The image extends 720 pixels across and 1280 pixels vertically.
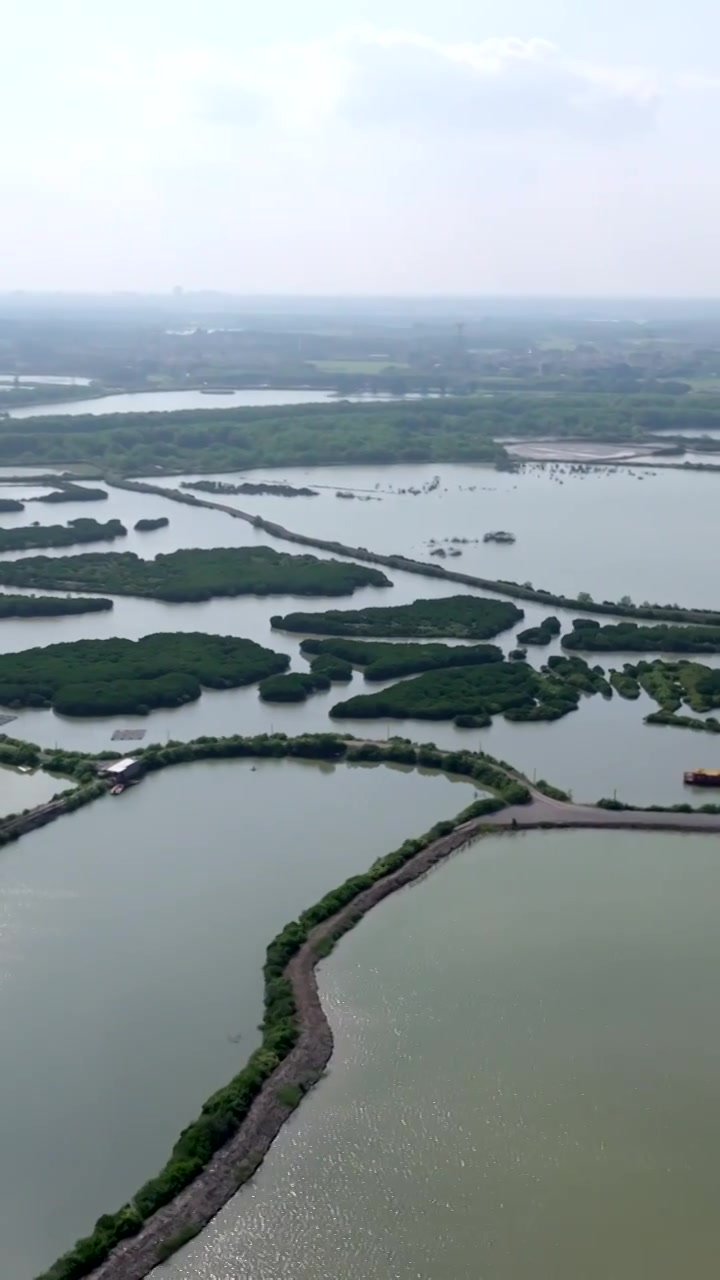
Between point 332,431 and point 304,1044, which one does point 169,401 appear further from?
point 304,1044

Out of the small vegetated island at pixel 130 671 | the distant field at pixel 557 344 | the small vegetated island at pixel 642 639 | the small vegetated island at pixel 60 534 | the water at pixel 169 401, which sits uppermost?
the distant field at pixel 557 344

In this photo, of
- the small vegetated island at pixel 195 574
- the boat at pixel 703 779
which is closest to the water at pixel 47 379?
the small vegetated island at pixel 195 574

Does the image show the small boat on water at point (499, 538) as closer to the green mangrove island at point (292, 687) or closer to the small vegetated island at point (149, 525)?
the small vegetated island at point (149, 525)

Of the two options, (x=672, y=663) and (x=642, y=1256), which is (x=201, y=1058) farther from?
(x=672, y=663)

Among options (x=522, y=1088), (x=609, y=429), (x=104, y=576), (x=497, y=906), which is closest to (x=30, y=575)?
(x=104, y=576)

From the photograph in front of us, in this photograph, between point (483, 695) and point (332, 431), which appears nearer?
point (483, 695)

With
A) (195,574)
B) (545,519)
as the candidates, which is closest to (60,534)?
(195,574)

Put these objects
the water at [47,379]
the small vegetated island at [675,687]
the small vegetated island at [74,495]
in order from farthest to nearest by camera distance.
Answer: the water at [47,379], the small vegetated island at [74,495], the small vegetated island at [675,687]
